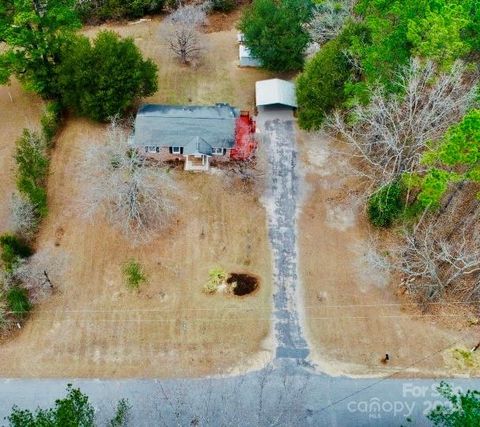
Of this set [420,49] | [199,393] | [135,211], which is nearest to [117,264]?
[135,211]

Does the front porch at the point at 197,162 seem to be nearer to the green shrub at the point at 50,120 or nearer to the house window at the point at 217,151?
the house window at the point at 217,151

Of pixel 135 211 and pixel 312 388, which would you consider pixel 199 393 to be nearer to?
pixel 312 388

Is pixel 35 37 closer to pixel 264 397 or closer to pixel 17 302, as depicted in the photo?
pixel 17 302

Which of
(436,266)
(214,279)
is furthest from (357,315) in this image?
(214,279)

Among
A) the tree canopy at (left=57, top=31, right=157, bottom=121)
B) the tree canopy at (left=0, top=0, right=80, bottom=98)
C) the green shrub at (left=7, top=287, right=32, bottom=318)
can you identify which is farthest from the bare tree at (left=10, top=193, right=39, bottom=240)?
the tree canopy at (left=0, top=0, right=80, bottom=98)

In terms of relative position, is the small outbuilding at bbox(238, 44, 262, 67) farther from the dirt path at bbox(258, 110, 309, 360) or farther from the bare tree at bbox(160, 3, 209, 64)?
the dirt path at bbox(258, 110, 309, 360)
